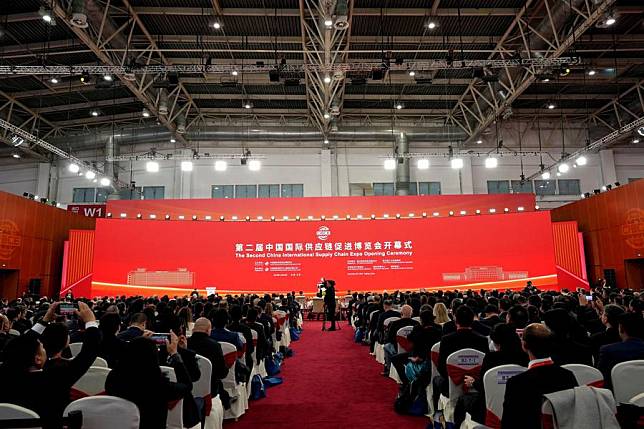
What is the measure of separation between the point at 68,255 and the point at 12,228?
2.04m

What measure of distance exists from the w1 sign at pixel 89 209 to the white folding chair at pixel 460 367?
775 inches

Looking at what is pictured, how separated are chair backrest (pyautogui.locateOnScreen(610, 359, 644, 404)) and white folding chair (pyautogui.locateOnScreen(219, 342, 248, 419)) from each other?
301cm

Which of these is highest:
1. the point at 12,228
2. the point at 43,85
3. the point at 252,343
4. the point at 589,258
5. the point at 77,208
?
the point at 43,85

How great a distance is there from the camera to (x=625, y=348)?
282 centimetres

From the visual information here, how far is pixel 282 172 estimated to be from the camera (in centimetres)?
2009

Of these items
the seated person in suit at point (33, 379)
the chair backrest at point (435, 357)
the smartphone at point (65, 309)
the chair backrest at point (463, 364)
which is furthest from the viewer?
the smartphone at point (65, 309)

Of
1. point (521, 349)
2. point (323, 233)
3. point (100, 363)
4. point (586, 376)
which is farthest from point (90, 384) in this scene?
point (323, 233)

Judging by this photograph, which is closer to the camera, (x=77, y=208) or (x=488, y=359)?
(x=488, y=359)

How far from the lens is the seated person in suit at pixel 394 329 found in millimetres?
5363

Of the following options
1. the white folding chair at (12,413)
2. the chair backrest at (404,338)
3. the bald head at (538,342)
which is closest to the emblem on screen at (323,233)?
the chair backrest at (404,338)

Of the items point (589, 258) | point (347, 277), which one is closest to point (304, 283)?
point (347, 277)

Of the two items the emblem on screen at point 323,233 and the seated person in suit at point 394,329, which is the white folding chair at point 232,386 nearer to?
the seated person in suit at point 394,329

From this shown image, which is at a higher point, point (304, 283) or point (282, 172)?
point (282, 172)

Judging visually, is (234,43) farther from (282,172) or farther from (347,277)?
(347,277)
